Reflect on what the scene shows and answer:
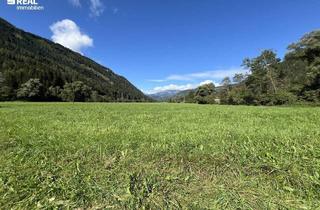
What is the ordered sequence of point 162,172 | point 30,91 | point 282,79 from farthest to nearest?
point 30,91
point 282,79
point 162,172

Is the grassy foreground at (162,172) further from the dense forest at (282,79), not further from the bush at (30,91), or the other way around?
the bush at (30,91)

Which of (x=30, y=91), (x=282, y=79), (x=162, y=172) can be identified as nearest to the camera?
(x=162, y=172)

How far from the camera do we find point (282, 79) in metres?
68.0

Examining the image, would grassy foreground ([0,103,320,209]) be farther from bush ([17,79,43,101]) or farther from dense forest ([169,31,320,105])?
bush ([17,79,43,101])

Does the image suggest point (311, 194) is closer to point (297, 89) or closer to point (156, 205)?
point (156, 205)

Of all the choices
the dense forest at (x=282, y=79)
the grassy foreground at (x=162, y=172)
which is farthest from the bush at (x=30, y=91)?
the grassy foreground at (x=162, y=172)

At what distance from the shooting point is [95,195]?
354cm

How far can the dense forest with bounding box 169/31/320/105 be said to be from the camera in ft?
168

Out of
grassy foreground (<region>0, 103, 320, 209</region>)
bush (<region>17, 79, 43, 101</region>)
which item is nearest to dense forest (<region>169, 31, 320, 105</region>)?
grassy foreground (<region>0, 103, 320, 209</region>)

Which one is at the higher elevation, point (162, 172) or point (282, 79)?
point (282, 79)

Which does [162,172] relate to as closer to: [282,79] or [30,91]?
[282,79]

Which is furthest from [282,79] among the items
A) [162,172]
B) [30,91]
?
[30,91]

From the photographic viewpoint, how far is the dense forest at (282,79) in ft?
168

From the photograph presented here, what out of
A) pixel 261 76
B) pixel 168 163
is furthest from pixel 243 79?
pixel 168 163
